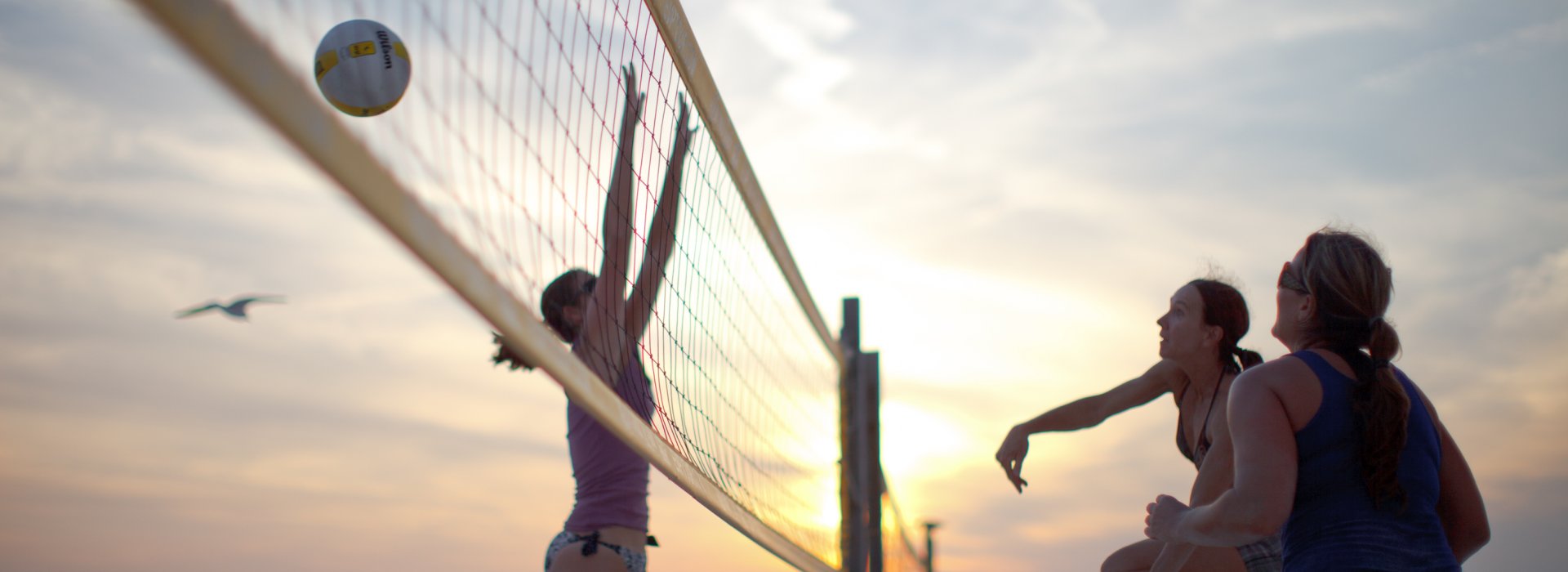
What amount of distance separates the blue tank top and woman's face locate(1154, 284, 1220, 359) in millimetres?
820

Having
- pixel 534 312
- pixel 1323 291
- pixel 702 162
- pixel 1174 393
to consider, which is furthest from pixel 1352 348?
pixel 702 162

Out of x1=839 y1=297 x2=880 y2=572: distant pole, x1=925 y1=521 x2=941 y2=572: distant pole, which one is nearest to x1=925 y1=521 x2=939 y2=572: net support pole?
x1=925 y1=521 x2=941 y2=572: distant pole

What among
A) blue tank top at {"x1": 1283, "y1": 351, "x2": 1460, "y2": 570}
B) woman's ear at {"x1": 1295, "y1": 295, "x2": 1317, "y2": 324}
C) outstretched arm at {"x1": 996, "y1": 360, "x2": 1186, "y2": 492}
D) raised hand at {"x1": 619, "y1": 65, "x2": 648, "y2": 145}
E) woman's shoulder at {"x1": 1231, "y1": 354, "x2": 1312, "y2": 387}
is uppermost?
raised hand at {"x1": 619, "y1": 65, "x2": 648, "y2": 145}

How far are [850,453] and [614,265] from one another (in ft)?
9.34

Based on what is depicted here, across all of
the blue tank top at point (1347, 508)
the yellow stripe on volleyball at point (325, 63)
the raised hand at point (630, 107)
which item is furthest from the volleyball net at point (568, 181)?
the blue tank top at point (1347, 508)

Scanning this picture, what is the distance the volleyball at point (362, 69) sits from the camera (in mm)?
3404

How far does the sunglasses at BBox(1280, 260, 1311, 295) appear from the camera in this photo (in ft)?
8.36

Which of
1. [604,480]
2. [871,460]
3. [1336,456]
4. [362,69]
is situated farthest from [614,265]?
[871,460]

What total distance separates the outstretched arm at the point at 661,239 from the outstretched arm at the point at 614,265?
6 centimetres

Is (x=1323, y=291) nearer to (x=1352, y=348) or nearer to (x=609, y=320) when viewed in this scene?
(x=1352, y=348)

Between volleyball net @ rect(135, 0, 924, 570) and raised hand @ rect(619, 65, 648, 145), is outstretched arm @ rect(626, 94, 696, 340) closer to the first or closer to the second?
volleyball net @ rect(135, 0, 924, 570)

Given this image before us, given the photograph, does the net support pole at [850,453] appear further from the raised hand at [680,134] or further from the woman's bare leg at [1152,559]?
the raised hand at [680,134]

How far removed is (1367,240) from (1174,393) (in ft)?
3.28

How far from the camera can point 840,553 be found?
18.6ft
